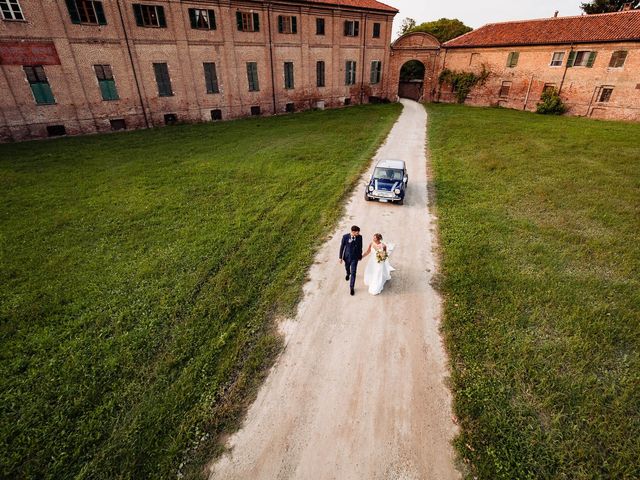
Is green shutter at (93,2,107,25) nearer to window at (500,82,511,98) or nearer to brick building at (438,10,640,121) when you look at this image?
brick building at (438,10,640,121)

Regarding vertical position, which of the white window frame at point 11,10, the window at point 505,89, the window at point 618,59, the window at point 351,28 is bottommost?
the window at point 505,89

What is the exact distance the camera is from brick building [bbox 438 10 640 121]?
89.7 ft

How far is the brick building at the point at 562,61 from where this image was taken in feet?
89.7

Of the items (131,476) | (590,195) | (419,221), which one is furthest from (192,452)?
(590,195)

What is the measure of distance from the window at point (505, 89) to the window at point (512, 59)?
5.62 feet

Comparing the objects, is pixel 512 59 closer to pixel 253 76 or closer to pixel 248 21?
pixel 253 76

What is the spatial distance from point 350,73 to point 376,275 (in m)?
32.7

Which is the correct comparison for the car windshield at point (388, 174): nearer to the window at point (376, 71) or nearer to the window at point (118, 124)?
the window at point (118, 124)

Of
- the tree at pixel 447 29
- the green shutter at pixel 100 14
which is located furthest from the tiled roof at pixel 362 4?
the tree at pixel 447 29

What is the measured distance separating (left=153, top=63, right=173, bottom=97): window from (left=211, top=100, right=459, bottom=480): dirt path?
24.0 meters

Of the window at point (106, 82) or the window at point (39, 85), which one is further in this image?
the window at point (106, 82)

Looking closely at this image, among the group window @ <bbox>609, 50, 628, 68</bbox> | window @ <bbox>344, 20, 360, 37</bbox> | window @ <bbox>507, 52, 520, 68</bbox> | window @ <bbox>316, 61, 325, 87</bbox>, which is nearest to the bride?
window @ <bbox>316, 61, 325, 87</bbox>

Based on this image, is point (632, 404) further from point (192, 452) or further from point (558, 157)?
point (558, 157)

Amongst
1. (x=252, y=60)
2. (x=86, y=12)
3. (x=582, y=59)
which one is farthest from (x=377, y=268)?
(x=582, y=59)
